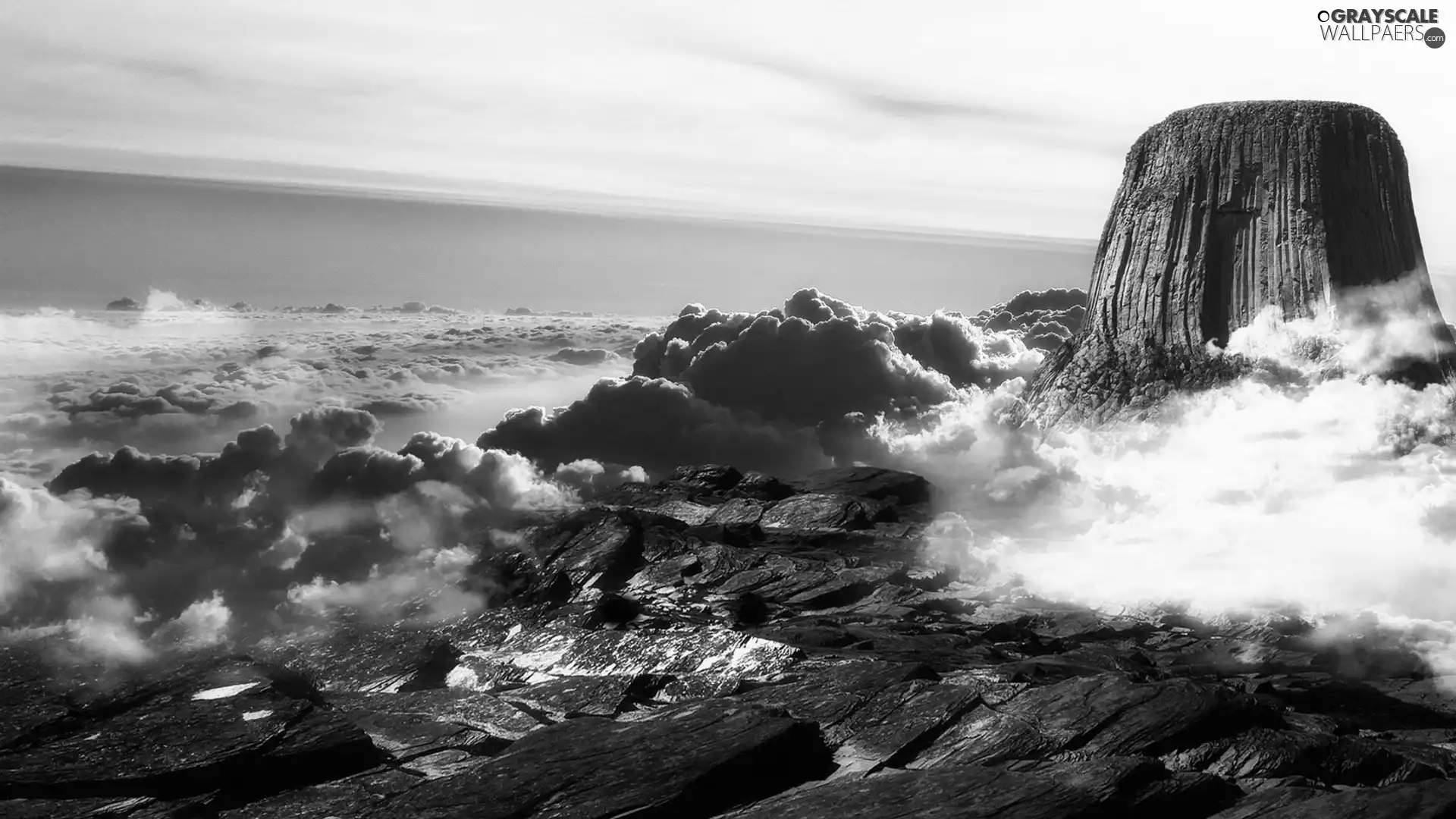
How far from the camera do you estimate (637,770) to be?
32.2 meters

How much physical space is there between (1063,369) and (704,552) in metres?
34.9

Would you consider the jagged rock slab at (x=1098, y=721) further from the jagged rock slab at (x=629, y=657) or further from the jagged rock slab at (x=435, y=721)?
the jagged rock slab at (x=435, y=721)

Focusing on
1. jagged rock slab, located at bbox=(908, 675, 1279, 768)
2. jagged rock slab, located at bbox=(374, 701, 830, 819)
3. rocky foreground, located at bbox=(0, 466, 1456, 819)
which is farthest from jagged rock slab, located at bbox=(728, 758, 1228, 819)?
jagged rock slab, located at bbox=(908, 675, 1279, 768)

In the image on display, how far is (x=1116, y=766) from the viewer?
31.1 meters

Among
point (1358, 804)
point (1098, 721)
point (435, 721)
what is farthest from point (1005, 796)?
point (435, 721)

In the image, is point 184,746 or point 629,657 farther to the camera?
point 629,657

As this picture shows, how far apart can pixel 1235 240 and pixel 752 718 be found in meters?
54.2

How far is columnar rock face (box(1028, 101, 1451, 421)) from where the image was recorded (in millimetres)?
70500

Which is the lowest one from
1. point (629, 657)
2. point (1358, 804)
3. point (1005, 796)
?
point (629, 657)

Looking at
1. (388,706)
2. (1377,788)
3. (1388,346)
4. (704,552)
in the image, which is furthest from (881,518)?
(1377,788)

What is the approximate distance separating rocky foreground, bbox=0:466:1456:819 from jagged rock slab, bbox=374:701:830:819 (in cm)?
9

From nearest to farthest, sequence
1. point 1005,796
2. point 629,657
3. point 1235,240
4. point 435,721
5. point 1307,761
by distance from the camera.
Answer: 1. point 1005,796
2. point 1307,761
3. point 435,721
4. point 629,657
5. point 1235,240

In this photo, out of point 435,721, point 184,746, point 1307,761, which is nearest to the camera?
point 1307,761

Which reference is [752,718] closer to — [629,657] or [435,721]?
[629,657]
